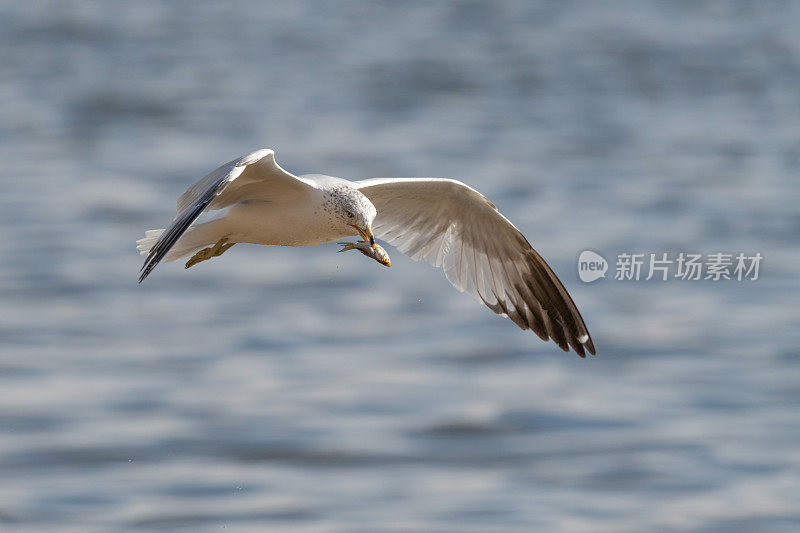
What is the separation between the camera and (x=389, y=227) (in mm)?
8102

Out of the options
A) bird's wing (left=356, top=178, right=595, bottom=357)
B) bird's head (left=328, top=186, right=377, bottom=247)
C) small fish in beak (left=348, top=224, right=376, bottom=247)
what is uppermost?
bird's wing (left=356, top=178, right=595, bottom=357)

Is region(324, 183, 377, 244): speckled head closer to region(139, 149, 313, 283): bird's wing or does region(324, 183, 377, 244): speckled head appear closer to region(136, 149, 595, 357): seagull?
region(136, 149, 595, 357): seagull

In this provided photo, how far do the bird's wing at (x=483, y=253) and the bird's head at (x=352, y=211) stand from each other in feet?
4.23

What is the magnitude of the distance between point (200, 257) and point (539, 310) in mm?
2369

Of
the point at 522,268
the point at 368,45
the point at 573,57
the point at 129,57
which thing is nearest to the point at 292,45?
the point at 368,45

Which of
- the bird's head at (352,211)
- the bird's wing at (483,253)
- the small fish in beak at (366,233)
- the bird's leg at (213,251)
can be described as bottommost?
the bird's leg at (213,251)

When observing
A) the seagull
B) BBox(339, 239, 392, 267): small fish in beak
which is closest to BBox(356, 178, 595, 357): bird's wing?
the seagull

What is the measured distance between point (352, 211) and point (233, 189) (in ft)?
2.05

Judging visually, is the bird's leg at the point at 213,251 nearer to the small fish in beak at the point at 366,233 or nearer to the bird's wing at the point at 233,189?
the bird's wing at the point at 233,189

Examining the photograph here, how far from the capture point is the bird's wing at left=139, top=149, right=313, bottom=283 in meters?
6.08

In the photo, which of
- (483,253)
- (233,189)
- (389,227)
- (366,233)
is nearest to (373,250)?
(366,233)

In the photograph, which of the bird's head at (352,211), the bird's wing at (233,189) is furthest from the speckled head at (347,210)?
the bird's wing at (233,189)

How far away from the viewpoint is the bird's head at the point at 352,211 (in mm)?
6508

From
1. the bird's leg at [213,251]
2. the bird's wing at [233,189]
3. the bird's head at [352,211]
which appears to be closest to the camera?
the bird's wing at [233,189]
